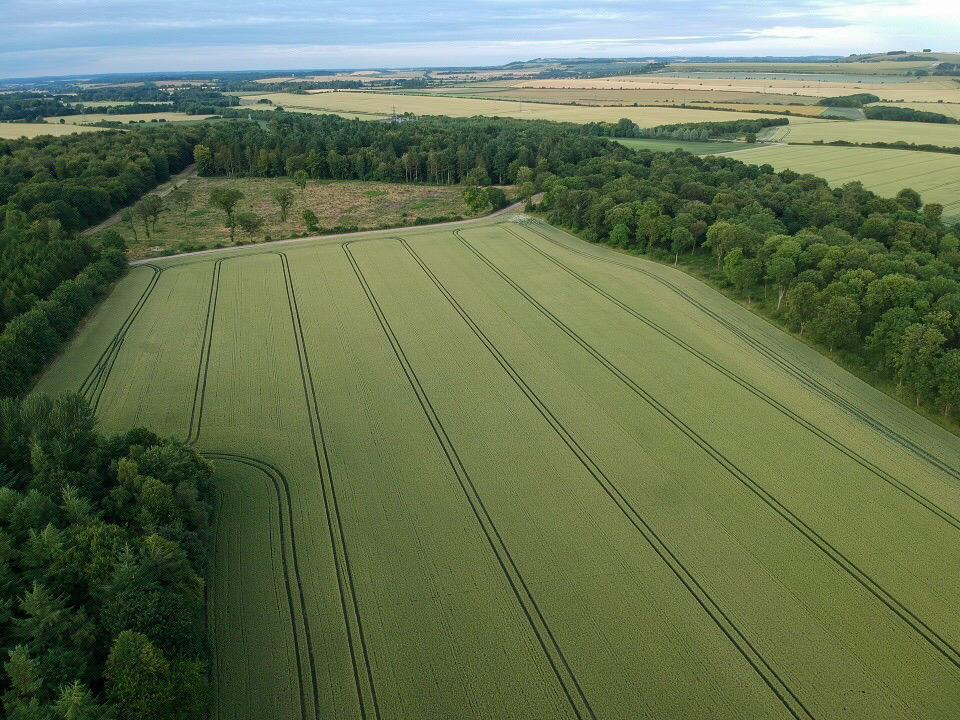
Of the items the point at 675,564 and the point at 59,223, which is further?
the point at 59,223

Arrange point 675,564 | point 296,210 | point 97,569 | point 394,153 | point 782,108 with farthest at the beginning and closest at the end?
point 782,108, point 394,153, point 296,210, point 675,564, point 97,569

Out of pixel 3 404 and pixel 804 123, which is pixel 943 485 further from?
pixel 804 123

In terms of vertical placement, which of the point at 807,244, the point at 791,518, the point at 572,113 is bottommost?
the point at 791,518

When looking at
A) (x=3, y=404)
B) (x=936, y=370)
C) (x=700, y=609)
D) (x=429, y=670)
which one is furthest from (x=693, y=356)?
(x=3, y=404)

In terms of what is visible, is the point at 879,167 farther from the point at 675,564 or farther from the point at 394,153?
the point at 675,564

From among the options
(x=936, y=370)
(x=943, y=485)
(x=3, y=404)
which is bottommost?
(x=943, y=485)

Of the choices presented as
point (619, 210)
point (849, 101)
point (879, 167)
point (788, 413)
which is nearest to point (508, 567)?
point (788, 413)
